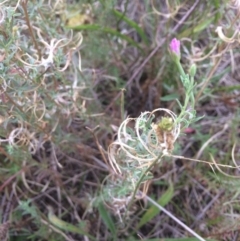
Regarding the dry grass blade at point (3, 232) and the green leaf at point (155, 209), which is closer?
the dry grass blade at point (3, 232)

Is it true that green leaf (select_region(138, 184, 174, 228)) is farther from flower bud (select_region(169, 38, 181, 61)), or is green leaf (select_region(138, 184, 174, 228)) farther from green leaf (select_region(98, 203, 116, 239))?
flower bud (select_region(169, 38, 181, 61))

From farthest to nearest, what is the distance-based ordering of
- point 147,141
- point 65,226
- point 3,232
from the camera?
point 65,226, point 3,232, point 147,141

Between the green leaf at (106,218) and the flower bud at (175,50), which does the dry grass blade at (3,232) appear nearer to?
the green leaf at (106,218)

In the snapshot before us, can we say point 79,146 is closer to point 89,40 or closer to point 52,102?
point 52,102

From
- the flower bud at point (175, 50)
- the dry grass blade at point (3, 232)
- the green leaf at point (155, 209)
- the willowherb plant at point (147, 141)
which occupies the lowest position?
the green leaf at point (155, 209)

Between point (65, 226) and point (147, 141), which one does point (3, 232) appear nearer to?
point (65, 226)

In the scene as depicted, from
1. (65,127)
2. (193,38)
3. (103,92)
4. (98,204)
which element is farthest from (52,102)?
(193,38)

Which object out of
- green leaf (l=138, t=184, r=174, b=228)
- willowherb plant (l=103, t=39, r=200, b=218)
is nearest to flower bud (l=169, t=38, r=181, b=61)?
willowherb plant (l=103, t=39, r=200, b=218)

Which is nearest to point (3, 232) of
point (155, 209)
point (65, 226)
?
point (65, 226)

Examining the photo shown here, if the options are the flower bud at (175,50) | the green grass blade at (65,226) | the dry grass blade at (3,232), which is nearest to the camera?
the flower bud at (175,50)

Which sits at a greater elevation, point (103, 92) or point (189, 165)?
point (103, 92)

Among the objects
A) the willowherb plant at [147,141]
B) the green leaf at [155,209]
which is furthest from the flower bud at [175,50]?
the green leaf at [155,209]
